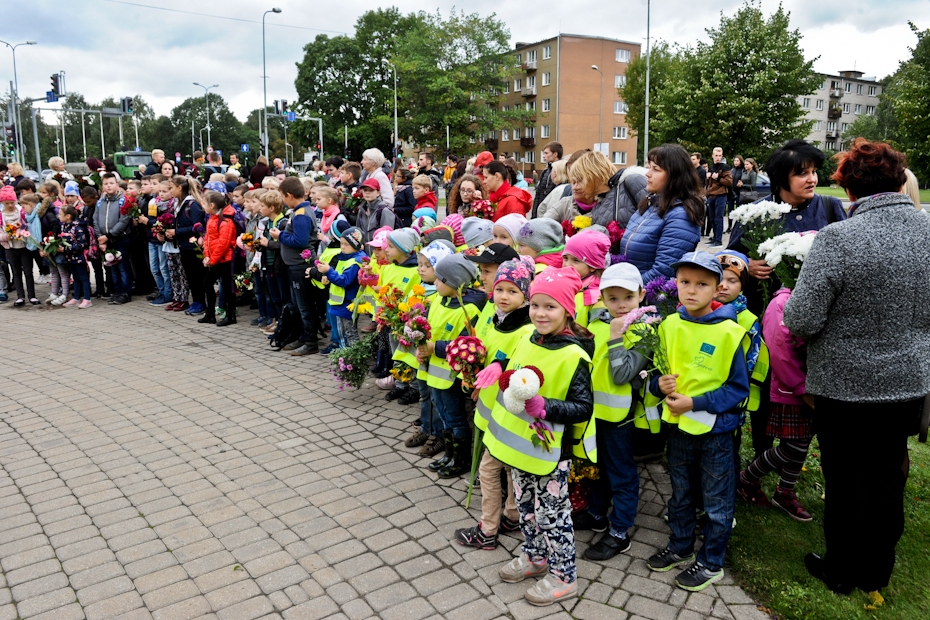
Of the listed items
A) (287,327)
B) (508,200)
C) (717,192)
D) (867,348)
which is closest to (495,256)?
(867,348)

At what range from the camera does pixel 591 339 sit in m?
3.95

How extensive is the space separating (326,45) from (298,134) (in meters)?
8.11

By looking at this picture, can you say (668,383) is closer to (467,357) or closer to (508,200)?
(467,357)

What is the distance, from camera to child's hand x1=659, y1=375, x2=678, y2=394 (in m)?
3.59

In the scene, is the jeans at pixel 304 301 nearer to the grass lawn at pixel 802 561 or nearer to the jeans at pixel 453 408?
the jeans at pixel 453 408

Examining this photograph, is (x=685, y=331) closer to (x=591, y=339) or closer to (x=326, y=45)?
(x=591, y=339)

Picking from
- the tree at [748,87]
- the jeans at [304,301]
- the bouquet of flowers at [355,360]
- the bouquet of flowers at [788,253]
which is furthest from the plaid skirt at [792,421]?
the tree at [748,87]

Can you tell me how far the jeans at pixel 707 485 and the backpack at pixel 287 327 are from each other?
19.9 ft

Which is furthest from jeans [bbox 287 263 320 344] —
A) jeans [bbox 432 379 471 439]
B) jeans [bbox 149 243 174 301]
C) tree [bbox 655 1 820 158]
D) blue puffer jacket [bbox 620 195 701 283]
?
tree [bbox 655 1 820 158]

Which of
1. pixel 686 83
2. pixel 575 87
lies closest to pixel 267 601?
pixel 686 83

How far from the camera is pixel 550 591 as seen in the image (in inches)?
140

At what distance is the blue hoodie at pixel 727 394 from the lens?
3537 mm

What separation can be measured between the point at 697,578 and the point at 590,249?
2079 mm

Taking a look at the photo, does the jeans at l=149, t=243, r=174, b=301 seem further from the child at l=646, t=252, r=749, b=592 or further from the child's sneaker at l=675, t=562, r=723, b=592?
the child's sneaker at l=675, t=562, r=723, b=592
